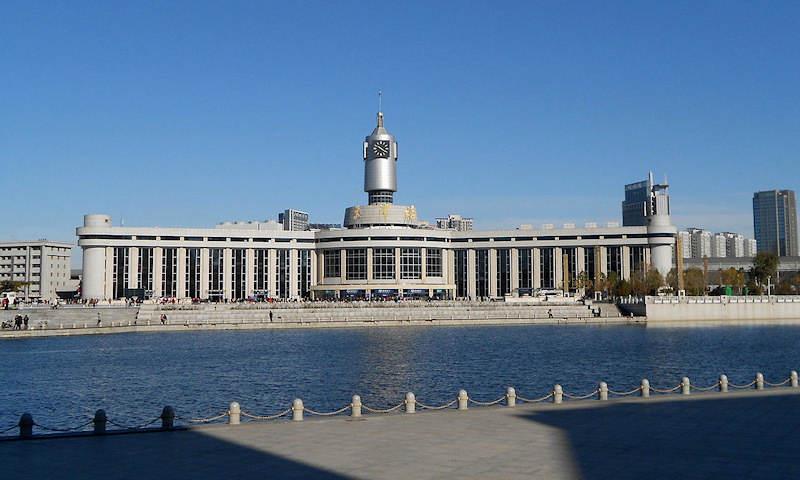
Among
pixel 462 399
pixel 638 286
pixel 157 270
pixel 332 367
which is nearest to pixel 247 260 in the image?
pixel 157 270

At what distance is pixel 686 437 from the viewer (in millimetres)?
28750

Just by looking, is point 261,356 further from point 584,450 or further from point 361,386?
point 584,450

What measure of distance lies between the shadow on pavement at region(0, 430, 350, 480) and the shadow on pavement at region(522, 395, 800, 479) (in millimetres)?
8962

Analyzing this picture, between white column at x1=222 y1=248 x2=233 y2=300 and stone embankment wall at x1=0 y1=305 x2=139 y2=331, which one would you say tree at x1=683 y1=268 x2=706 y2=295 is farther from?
stone embankment wall at x1=0 y1=305 x2=139 y2=331

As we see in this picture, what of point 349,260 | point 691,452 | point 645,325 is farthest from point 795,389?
point 349,260

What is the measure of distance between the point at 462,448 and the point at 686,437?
8.08 meters

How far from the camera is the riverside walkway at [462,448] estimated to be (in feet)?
78.5

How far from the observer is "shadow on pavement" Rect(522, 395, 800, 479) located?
77.9ft

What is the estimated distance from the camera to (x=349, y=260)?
196 metres

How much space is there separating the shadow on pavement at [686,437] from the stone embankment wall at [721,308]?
117 m

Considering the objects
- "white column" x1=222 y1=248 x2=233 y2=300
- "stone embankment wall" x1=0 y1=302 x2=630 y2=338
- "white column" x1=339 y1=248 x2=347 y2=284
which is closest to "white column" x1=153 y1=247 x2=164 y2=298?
"white column" x1=222 y1=248 x2=233 y2=300

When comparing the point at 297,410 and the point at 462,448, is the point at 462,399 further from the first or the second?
the point at 462,448

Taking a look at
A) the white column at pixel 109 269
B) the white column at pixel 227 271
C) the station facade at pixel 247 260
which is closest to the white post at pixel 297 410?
the station facade at pixel 247 260

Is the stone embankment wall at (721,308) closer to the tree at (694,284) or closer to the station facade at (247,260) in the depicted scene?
the tree at (694,284)
